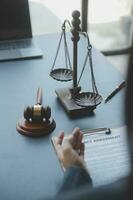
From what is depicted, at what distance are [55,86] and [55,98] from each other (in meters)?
0.10

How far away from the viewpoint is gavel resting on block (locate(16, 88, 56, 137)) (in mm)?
1024

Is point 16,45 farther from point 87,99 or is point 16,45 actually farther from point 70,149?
point 70,149

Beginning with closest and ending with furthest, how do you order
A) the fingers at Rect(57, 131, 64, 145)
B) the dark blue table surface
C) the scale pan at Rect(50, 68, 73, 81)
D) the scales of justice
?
the dark blue table surface → the fingers at Rect(57, 131, 64, 145) → the scales of justice → the scale pan at Rect(50, 68, 73, 81)

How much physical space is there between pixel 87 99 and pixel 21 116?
226 mm

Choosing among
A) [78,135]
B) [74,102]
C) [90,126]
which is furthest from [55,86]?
[78,135]

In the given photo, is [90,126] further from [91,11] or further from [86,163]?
[91,11]

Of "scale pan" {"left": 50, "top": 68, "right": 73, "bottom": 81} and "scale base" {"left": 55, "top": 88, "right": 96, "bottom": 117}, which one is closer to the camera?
"scale base" {"left": 55, "top": 88, "right": 96, "bottom": 117}

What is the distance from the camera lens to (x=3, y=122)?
43.2 inches

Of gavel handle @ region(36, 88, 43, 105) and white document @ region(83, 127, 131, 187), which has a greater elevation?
gavel handle @ region(36, 88, 43, 105)

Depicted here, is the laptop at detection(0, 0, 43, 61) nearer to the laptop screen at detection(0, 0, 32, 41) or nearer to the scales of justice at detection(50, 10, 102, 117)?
the laptop screen at detection(0, 0, 32, 41)

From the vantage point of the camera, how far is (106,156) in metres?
0.94

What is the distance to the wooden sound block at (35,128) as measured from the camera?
40.4 inches

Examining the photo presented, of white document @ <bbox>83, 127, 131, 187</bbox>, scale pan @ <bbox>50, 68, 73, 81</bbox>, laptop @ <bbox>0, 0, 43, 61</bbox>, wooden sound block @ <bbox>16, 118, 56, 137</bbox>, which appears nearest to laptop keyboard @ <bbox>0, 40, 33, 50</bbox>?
laptop @ <bbox>0, 0, 43, 61</bbox>

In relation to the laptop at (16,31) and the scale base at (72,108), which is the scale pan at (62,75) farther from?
the laptop at (16,31)
